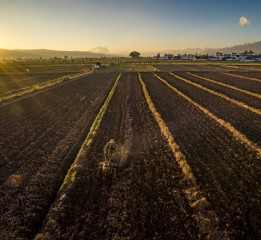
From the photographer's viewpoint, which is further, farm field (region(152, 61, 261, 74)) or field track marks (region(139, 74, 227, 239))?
farm field (region(152, 61, 261, 74))

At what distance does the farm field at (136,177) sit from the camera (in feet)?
20.0

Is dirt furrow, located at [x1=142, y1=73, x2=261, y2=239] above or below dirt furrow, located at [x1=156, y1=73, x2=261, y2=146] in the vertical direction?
above

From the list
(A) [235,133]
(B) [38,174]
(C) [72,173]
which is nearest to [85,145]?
(C) [72,173]

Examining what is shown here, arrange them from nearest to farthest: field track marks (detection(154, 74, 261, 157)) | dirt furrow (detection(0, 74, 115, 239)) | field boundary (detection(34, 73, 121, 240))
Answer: dirt furrow (detection(0, 74, 115, 239))
field boundary (detection(34, 73, 121, 240))
field track marks (detection(154, 74, 261, 157))

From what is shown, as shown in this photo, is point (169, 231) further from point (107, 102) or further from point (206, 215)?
point (107, 102)

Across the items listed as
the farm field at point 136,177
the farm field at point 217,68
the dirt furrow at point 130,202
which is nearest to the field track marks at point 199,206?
the farm field at point 136,177

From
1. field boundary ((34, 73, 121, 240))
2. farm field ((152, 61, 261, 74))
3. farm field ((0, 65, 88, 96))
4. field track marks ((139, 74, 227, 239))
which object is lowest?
→ farm field ((152, 61, 261, 74))

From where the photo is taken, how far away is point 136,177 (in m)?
8.41

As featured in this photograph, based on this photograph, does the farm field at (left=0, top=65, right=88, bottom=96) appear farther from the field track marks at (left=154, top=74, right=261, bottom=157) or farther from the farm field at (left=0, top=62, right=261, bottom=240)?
the field track marks at (left=154, top=74, right=261, bottom=157)

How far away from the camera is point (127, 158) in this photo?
32.6 feet

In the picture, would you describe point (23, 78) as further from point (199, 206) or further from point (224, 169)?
point (199, 206)

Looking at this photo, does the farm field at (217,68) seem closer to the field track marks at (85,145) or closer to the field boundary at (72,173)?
the field track marks at (85,145)

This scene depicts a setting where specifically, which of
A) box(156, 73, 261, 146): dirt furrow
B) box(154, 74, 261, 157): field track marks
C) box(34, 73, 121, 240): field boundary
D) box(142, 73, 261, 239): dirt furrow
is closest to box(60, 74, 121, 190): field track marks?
box(34, 73, 121, 240): field boundary

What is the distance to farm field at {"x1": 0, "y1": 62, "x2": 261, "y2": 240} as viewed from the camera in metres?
6.11
